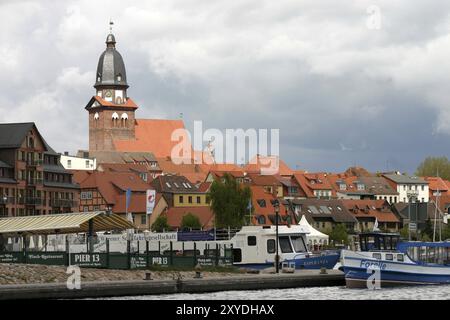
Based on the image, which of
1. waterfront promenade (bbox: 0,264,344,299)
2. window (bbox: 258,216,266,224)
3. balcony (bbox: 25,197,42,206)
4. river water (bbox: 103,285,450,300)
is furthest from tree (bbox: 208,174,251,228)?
river water (bbox: 103,285,450,300)

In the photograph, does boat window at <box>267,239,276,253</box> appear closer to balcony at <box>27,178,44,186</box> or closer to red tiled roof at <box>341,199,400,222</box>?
balcony at <box>27,178,44,186</box>

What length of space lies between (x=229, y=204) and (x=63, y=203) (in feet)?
71.0

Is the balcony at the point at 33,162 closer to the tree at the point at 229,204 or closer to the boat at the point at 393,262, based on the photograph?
the tree at the point at 229,204

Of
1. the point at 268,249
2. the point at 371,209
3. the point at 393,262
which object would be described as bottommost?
the point at 393,262

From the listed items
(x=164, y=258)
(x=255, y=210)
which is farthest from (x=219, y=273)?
(x=255, y=210)

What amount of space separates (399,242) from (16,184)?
76742mm

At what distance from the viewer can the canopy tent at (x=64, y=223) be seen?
72500mm

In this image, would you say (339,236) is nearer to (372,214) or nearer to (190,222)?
(190,222)

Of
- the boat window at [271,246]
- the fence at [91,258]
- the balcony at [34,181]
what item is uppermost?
the balcony at [34,181]

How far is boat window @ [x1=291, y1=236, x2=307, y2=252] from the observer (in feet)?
260

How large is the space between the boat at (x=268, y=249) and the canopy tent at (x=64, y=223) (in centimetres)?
780

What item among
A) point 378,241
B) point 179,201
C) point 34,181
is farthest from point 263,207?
point 378,241

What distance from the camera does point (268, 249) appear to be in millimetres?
78625

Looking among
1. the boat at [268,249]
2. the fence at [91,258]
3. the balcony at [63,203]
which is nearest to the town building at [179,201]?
the balcony at [63,203]
